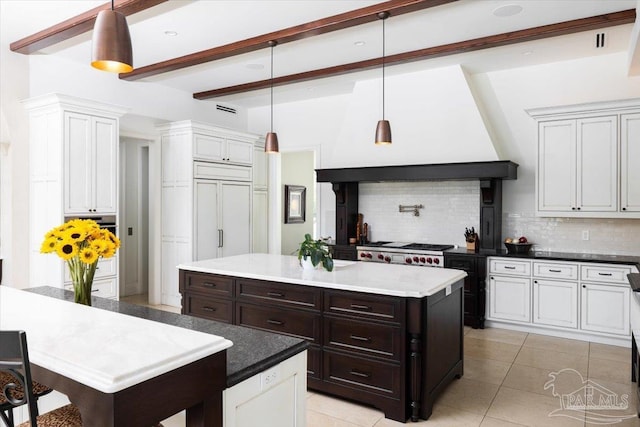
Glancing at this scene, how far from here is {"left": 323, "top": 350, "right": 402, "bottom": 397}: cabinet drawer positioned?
3.01m

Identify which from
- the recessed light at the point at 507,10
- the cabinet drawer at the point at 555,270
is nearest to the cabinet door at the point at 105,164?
the recessed light at the point at 507,10

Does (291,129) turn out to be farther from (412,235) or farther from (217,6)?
(217,6)

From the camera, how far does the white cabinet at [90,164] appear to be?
4734 millimetres

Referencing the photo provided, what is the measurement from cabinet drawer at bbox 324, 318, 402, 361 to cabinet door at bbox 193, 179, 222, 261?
3525mm

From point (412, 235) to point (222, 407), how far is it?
16.6ft

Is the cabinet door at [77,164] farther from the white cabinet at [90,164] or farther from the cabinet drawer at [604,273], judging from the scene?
the cabinet drawer at [604,273]

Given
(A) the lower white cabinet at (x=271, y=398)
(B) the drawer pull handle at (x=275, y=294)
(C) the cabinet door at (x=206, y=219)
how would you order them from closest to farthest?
(A) the lower white cabinet at (x=271, y=398) < (B) the drawer pull handle at (x=275, y=294) < (C) the cabinet door at (x=206, y=219)

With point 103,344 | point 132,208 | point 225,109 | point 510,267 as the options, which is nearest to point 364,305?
point 103,344

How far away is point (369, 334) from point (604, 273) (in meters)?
3.07

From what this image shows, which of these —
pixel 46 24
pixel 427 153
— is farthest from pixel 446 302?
pixel 46 24

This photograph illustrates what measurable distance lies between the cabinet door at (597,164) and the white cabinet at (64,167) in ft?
17.5

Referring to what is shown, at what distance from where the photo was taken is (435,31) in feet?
14.3

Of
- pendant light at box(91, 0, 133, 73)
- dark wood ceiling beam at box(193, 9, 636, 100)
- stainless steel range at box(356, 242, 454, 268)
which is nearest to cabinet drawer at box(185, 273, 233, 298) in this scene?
pendant light at box(91, 0, 133, 73)

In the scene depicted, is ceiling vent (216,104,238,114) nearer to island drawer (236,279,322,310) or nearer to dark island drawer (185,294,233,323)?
dark island drawer (185,294,233,323)
